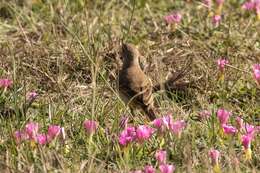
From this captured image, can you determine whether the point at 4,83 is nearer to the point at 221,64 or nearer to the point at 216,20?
the point at 221,64

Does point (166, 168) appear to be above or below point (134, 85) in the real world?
above

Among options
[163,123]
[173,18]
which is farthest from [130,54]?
[163,123]

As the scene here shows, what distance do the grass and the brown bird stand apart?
107 mm

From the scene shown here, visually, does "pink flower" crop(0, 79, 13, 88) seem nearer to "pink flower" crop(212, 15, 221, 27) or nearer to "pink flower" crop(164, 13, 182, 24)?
"pink flower" crop(164, 13, 182, 24)

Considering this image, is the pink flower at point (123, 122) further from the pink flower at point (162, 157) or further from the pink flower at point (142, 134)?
the pink flower at point (162, 157)

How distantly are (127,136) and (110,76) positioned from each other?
2.19 m

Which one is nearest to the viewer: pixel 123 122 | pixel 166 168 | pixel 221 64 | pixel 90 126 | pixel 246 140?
pixel 166 168

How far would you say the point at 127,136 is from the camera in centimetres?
533

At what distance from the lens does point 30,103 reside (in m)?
6.26

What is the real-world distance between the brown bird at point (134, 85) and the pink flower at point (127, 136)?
0.61 m

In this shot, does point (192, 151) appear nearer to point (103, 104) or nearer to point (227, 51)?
point (103, 104)

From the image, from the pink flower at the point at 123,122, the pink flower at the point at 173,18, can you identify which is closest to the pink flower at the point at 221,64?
the pink flower at the point at 173,18

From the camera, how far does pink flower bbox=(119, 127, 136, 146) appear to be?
5.30m

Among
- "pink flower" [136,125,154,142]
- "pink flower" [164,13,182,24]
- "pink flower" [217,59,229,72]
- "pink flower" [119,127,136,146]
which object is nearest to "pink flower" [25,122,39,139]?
"pink flower" [119,127,136,146]
